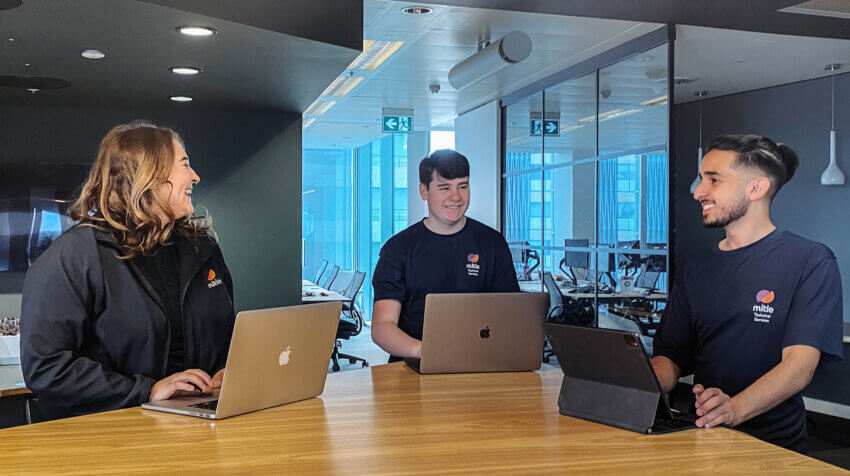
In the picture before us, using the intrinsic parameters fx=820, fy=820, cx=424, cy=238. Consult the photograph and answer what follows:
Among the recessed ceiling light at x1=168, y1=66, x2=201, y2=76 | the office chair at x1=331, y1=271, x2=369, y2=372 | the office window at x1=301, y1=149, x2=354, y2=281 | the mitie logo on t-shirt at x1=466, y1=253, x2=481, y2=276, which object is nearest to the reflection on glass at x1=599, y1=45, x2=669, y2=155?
the mitie logo on t-shirt at x1=466, y1=253, x2=481, y2=276

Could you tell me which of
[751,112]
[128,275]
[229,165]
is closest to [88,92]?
[229,165]

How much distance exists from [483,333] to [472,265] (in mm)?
664

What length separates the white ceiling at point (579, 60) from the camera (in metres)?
5.80

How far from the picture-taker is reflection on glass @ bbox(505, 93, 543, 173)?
816 cm

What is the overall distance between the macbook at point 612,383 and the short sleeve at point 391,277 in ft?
3.75

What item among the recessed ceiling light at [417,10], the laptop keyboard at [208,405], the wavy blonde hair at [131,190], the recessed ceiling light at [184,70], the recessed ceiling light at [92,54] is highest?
the recessed ceiling light at [417,10]

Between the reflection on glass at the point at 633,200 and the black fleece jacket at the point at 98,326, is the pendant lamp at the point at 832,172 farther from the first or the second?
the black fleece jacket at the point at 98,326

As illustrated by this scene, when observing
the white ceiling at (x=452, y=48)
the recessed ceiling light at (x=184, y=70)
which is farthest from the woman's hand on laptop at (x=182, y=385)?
the white ceiling at (x=452, y=48)

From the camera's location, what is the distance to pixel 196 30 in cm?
398

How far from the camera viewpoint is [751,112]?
8.86 meters

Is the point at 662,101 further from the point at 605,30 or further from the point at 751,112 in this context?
the point at 751,112

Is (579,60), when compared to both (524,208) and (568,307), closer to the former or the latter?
(524,208)

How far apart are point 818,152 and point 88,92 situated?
6741 millimetres

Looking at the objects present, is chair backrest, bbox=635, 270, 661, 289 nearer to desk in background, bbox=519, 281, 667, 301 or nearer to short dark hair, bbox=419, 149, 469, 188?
desk in background, bbox=519, 281, 667, 301
